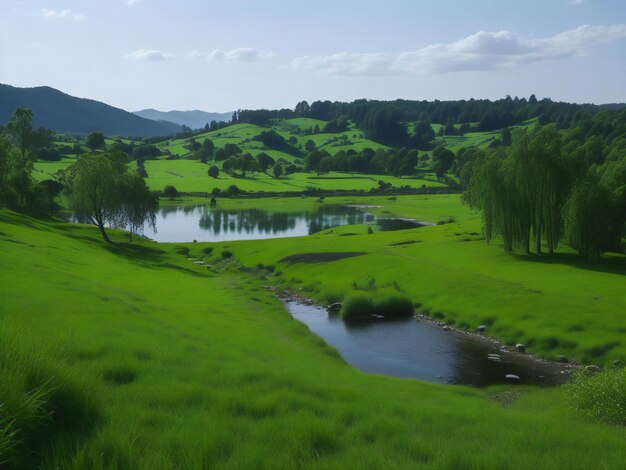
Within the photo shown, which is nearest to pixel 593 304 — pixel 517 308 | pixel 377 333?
pixel 517 308

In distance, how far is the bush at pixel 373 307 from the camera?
43.3 metres

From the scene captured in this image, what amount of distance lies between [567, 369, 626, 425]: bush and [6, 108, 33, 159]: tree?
9659 cm

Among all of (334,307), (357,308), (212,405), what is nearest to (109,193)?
(334,307)

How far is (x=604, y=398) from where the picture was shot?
17016mm

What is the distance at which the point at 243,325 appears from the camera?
110ft

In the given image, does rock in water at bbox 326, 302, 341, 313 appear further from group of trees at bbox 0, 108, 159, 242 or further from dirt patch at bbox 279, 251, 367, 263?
group of trees at bbox 0, 108, 159, 242

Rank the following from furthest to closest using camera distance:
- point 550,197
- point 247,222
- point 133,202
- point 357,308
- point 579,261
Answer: point 247,222 < point 133,202 < point 550,197 < point 579,261 < point 357,308

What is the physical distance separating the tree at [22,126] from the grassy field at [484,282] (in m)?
45.7

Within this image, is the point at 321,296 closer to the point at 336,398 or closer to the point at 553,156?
the point at 553,156

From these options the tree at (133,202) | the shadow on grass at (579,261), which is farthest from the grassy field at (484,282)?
the tree at (133,202)

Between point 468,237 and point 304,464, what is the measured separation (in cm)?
6327

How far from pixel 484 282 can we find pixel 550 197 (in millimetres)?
13528

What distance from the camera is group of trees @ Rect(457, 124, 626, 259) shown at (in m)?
50.4

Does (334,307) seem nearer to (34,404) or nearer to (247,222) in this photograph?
(34,404)
